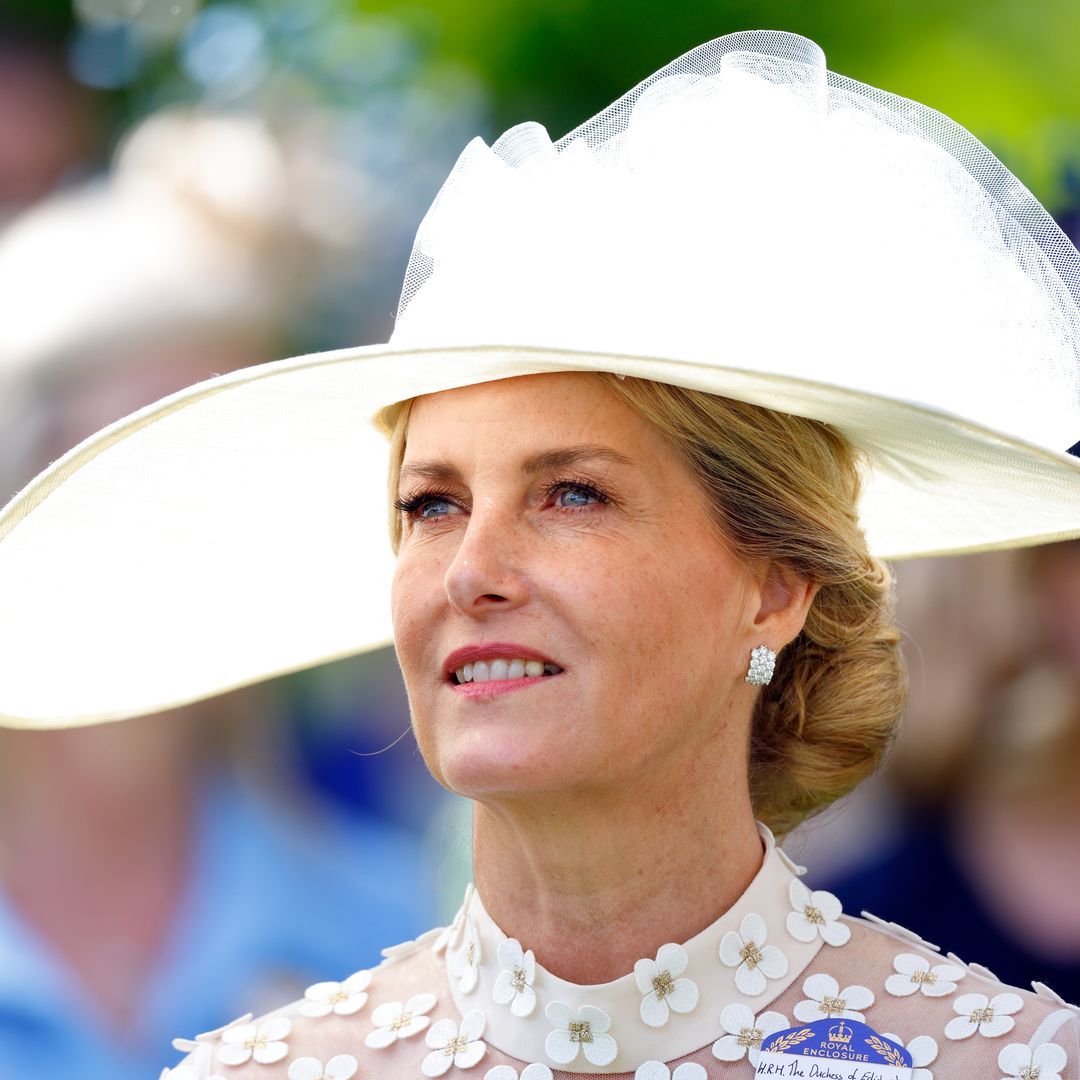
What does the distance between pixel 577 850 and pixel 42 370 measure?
2136mm

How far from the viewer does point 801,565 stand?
6.03 feet

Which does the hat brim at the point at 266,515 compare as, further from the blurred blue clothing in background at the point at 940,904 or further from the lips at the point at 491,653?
the blurred blue clothing in background at the point at 940,904

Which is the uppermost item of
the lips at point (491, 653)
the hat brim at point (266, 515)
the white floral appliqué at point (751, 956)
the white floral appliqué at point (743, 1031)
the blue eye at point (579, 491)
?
the hat brim at point (266, 515)

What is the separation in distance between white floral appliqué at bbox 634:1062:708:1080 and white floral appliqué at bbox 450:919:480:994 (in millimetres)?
234

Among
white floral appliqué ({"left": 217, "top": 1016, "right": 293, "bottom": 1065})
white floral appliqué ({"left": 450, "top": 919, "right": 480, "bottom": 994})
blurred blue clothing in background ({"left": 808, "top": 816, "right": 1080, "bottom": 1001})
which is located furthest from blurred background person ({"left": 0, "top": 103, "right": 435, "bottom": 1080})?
white floral appliqué ({"left": 450, "top": 919, "right": 480, "bottom": 994})

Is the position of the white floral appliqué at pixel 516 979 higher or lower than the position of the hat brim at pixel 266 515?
lower

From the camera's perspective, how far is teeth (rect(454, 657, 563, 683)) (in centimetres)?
165

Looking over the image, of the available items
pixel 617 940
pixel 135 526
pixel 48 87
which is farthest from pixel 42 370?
pixel 617 940

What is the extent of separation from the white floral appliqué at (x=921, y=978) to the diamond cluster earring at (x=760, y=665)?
0.36 m

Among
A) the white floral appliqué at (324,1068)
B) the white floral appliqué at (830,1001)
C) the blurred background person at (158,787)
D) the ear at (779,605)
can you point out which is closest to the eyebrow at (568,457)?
the ear at (779,605)

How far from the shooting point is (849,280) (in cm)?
169

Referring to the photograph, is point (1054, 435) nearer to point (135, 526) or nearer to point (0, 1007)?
point (135, 526)

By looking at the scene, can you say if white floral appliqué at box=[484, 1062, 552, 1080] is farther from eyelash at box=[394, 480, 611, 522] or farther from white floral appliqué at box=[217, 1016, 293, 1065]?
eyelash at box=[394, 480, 611, 522]

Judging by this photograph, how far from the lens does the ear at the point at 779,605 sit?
72.0 inches
